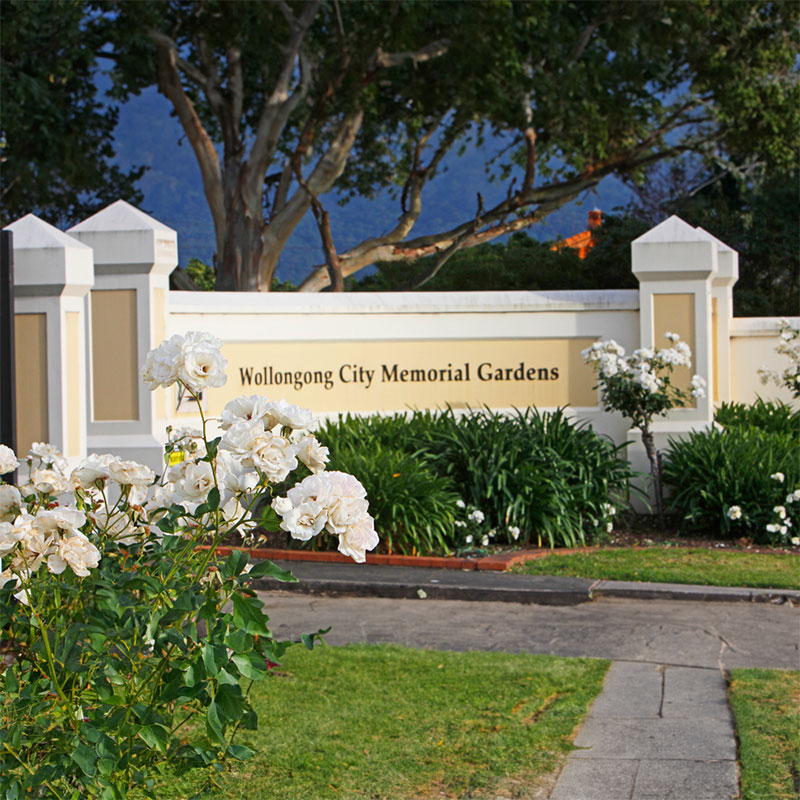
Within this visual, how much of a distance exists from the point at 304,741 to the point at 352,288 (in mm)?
26548

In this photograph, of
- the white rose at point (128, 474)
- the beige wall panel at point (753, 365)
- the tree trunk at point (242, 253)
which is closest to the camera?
the white rose at point (128, 474)

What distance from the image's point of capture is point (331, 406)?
12344 mm

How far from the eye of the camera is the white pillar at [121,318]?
36.6ft

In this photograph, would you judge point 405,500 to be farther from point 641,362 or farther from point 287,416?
point 287,416

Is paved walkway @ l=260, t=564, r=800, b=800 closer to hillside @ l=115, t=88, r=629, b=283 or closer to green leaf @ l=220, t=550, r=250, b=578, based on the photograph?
green leaf @ l=220, t=550, r=250, b=578

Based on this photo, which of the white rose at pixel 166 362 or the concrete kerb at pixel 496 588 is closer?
the white rose at pixel 166 362

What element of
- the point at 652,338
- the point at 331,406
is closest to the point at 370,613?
the point at 331,406

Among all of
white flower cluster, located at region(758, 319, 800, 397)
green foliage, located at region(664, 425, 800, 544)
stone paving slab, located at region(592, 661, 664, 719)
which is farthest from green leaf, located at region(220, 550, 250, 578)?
white flower cluster, located at region(758, 319, 800, 397)

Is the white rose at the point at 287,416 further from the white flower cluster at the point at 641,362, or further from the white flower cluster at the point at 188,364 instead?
the white flower cluster at the point at 641,362

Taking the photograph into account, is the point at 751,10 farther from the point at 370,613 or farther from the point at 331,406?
the point at 370,613

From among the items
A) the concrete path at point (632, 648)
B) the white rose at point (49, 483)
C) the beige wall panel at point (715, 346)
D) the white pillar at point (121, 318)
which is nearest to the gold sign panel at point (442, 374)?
the white pillar at point (121, 318)

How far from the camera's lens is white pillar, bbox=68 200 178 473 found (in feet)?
36.6

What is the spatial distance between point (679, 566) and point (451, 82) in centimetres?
1317

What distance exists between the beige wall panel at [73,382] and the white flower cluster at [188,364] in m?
6.01
